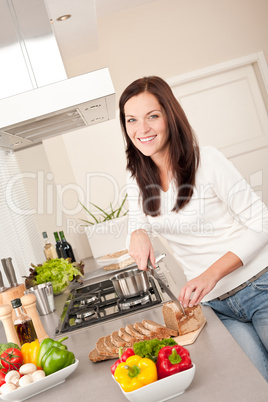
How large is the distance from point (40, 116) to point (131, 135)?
336 millimetres

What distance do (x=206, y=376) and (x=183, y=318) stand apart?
31 cm

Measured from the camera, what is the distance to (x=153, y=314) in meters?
1.70

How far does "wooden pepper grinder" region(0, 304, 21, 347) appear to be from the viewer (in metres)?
1.52

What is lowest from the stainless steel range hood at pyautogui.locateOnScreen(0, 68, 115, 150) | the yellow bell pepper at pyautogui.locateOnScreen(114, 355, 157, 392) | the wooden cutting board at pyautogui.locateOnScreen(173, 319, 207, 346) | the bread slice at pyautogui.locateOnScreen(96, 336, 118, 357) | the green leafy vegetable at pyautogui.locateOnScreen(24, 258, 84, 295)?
the wooden cutting board at pyautogui.locateOnScreen(173, 319, 207, 346)

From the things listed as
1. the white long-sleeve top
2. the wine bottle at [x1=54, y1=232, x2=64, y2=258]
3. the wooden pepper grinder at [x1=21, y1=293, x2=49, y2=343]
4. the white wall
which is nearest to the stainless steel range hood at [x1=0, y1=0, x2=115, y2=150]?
the white long-sleeve top

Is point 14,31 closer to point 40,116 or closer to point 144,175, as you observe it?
Result: point 40,116

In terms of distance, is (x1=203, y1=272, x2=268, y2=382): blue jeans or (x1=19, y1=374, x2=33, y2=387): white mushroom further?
(x1=203, y1=272, x2=268, y2=382): blue jeans

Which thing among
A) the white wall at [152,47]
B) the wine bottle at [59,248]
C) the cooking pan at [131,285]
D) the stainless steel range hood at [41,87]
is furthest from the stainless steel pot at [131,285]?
the white wall at [152,47]

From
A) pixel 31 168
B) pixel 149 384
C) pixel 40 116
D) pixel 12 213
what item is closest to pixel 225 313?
pixel 149 384

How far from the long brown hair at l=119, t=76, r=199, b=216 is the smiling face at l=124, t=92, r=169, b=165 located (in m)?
0.02

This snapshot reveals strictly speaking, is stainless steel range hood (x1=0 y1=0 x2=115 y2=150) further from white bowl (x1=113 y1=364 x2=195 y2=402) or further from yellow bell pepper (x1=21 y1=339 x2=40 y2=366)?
white bowl (x1=113 y1=364 x2=195 y2=402)

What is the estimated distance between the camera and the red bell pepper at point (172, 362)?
1052mm

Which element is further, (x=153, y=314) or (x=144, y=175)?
(x=144, y=175)

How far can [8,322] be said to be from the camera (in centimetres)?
155
